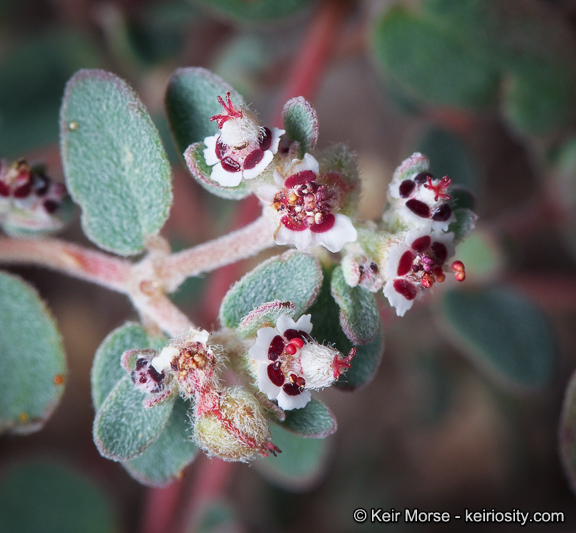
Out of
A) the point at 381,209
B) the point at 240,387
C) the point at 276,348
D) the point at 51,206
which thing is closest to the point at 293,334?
the point at 276,348

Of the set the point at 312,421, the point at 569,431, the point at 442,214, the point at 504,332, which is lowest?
the point at 504,332

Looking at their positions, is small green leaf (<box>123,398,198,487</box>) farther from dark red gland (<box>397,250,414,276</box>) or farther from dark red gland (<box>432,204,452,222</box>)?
dark red gland (<box>432,204,452,222</box>)

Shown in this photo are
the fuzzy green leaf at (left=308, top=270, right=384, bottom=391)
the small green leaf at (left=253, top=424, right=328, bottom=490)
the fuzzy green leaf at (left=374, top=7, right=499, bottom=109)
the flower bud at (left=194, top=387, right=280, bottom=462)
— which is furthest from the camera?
the fuzzy green leaf at (left=374, top=7, right=499, bottom=109)

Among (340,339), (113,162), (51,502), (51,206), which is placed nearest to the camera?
(340,339)

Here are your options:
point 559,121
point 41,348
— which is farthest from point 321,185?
point 559,121

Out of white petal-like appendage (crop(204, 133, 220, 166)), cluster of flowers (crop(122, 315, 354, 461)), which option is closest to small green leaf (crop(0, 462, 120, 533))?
cluster of flowers (crop(122, 315, 354, 461))

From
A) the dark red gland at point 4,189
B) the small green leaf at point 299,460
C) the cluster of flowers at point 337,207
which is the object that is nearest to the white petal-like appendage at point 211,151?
the cluster of flowers at point 337,207

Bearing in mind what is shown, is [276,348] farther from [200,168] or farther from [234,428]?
[200,168]
